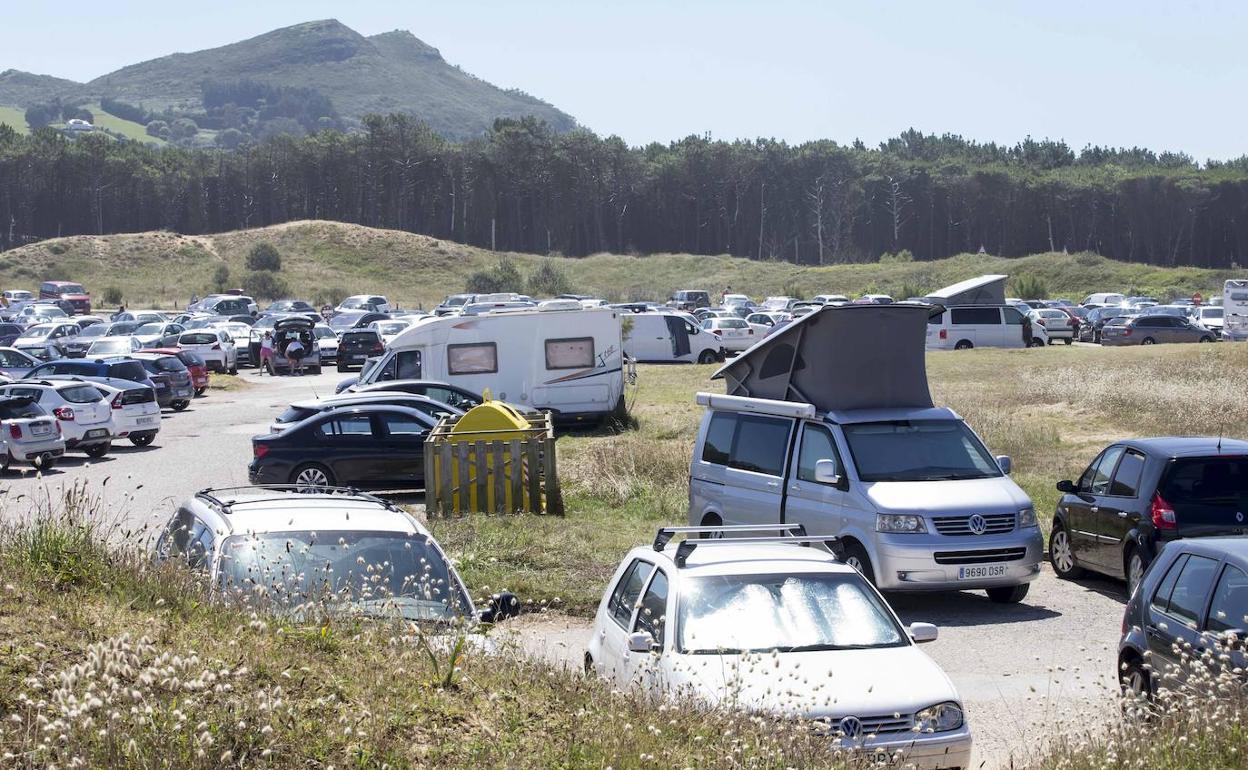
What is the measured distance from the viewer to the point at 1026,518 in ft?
43.3

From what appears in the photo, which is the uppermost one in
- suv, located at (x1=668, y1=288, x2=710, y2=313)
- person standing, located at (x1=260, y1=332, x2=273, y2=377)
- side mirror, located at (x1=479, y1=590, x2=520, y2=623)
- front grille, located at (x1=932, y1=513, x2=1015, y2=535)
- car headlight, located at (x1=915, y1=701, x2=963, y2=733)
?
side mirror, located at (x1=479, y1=590, x2=520, y2=623)

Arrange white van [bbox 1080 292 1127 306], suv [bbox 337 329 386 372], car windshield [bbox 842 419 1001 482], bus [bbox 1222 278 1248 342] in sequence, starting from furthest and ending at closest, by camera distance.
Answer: white van [bbox 1080 292 1127 306] < bus [bbox 1222 278 1248 342] < suv [bbox 337 329 386 372] < car windshield [bbox 842 419 1001 482]

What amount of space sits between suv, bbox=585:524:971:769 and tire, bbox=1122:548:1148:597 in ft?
16.3

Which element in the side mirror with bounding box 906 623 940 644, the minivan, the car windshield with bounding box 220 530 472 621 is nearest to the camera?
the side mirror with bounding box 906 623 940 644

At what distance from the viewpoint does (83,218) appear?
13650 cm

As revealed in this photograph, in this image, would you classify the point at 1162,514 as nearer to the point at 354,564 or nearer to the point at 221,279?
the point at 354,564

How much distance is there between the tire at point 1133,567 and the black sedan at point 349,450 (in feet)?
36.4

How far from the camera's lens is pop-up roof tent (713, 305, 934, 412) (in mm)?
15078

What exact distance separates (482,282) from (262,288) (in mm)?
15847

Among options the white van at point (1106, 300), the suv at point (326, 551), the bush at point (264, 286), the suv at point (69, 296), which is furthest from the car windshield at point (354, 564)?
the bush at point (264, 286)

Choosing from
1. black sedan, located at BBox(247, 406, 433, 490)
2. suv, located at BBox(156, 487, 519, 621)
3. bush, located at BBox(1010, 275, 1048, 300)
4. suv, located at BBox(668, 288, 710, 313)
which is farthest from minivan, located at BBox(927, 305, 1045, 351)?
suv, located at BBox(156, 487, 519, 621)

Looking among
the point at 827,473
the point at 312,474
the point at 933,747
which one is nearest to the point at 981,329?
the point at 312,474

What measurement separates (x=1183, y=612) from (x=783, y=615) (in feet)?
8.03

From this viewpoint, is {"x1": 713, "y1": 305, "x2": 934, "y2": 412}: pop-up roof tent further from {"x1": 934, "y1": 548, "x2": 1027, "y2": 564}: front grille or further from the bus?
the bus
